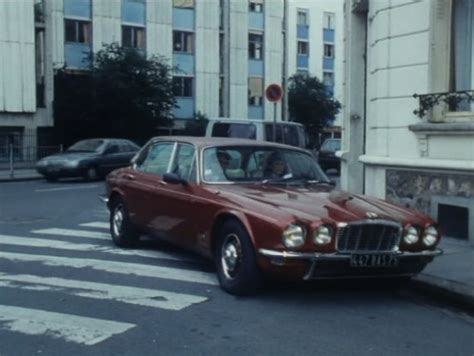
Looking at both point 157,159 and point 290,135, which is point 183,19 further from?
point 157,159

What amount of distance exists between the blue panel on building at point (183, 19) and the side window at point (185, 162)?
3564 centimetres

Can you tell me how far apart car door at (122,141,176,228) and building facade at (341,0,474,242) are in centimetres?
389

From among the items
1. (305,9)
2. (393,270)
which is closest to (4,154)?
(393,270)

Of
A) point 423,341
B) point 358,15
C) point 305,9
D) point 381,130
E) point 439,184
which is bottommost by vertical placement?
point 423,341

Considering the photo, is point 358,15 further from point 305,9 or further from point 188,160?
point 305,9

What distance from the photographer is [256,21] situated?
49125mm

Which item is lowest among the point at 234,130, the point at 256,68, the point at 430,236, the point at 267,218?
the point at 430,236

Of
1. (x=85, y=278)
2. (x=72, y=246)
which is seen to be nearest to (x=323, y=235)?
(x=85, y=278)

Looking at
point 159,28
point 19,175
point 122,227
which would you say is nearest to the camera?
point 122,227

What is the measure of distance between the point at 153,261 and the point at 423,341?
4.06 m

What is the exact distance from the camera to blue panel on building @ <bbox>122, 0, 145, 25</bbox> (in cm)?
4097

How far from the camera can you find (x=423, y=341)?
588 cm

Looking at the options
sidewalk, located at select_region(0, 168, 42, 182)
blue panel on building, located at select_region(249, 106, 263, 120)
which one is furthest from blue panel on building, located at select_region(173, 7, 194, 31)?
sidewalk, located at select_region(0, 168, 42, 182)

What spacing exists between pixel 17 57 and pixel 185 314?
29.7 meters
